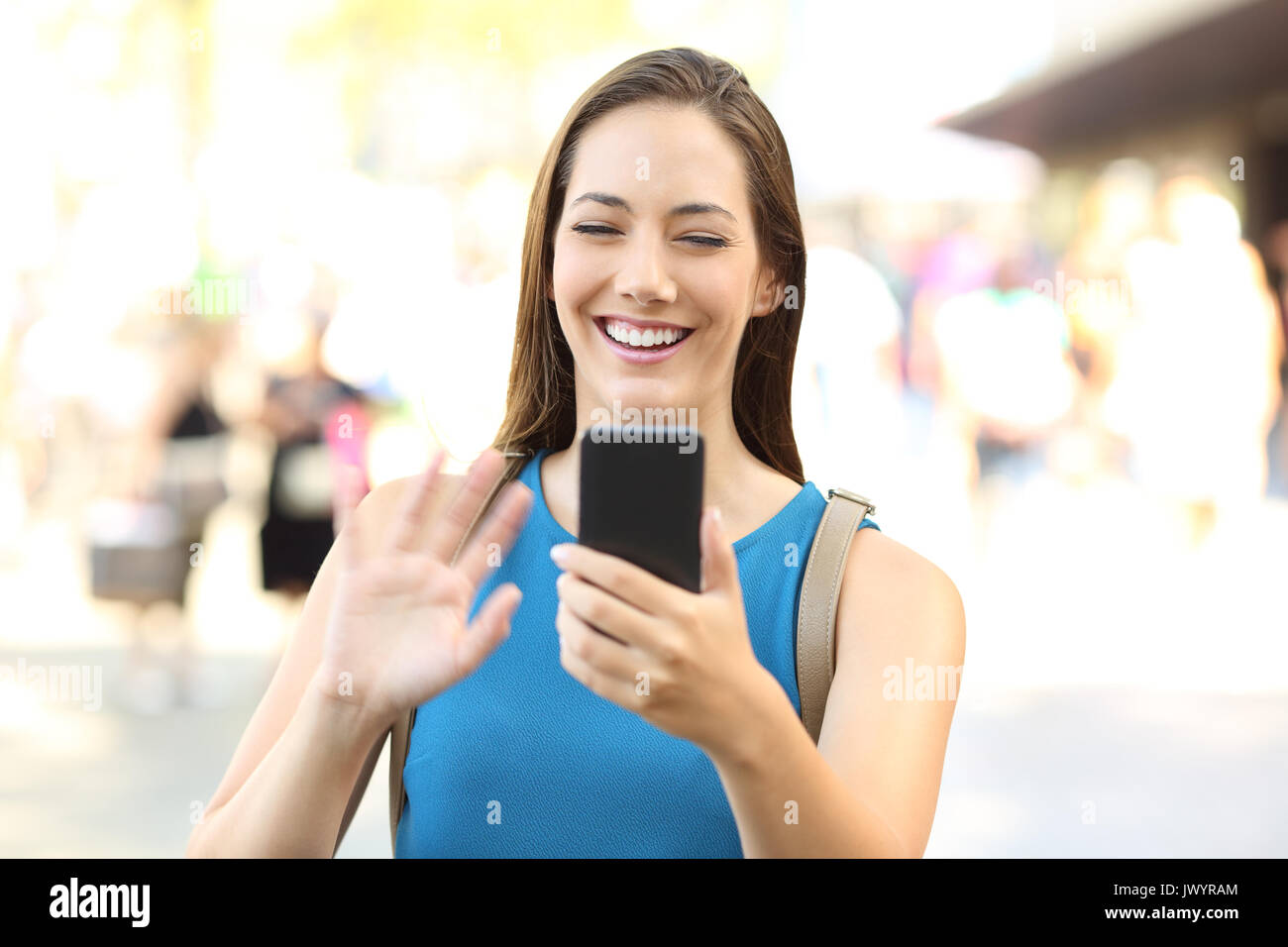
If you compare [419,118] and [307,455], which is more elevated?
[419,118]

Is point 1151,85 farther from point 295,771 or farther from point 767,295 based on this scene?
point 295,771

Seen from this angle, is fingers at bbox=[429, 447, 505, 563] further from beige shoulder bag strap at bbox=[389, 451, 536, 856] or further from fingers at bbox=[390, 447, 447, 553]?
beige shoulder bag strap at bbox=[389, 451, 536, 856]

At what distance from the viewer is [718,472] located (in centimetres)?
206

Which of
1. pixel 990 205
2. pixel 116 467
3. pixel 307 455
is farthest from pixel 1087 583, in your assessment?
pixel 990 205

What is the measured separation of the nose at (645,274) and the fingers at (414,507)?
409 millimetres

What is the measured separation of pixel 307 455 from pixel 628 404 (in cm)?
440

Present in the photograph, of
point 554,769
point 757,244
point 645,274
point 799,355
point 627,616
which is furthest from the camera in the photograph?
point 799,355

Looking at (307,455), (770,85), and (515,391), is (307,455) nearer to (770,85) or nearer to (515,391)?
(515,391)

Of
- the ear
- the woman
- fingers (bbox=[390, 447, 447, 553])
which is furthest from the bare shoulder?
fingers (bbox=[390, 447, 447, 553])

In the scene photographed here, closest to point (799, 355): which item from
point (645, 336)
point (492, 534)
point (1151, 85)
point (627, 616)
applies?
point (645, 336)

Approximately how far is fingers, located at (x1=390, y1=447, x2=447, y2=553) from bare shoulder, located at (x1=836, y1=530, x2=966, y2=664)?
1.85ft

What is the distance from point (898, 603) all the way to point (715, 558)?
0.46 metres

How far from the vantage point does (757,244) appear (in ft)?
6.70

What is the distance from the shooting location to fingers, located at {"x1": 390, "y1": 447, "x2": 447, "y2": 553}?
1606 millimetres
